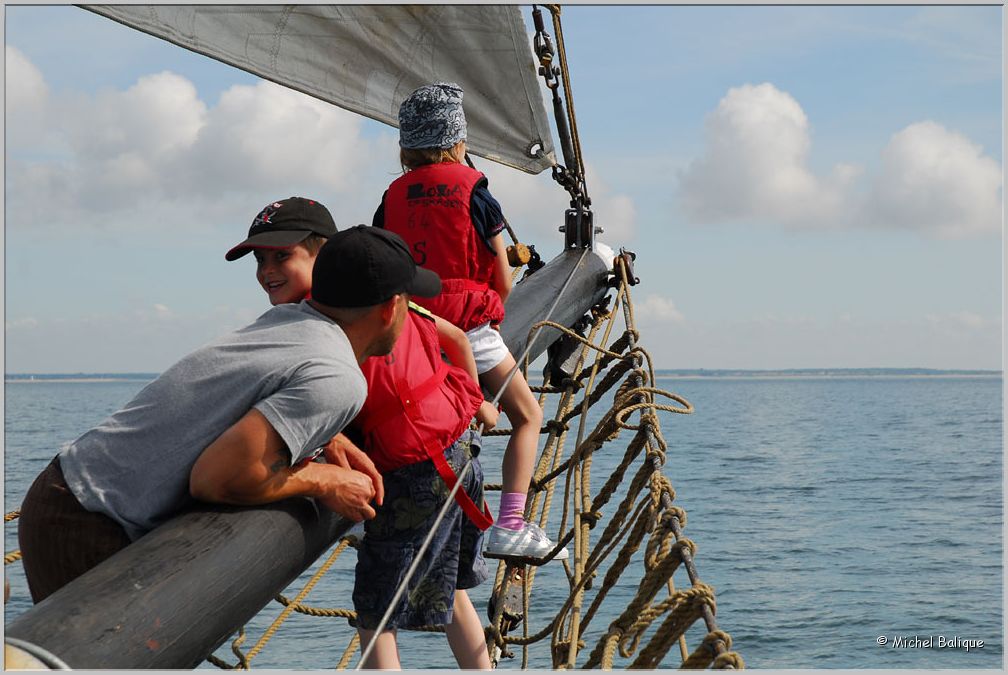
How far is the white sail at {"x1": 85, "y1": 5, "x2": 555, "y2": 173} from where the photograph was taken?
3.68 meters

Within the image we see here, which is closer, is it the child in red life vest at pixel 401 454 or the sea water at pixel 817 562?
the child in red life vest at pixel 401 454

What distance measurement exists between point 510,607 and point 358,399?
6.40ft

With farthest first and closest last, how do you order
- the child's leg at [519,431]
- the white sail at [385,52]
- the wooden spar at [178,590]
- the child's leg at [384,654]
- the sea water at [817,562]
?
1. the sea water at [817,562]
2. the white sail at [385,52]
3. the child's leg at [519,431]
4. the child's leg at [384,654]
5. the wooden spar at [178,590]

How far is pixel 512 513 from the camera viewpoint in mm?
3180

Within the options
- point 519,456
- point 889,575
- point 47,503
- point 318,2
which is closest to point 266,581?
point 47,503

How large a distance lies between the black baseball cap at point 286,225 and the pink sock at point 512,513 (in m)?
1.22

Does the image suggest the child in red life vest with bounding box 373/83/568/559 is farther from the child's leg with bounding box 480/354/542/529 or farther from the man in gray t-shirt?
the man in gray t-shirt

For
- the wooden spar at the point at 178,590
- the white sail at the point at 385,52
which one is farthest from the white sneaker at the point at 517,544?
the white sail at the point at 385,52

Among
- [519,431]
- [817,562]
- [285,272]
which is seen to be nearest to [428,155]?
[519,431]

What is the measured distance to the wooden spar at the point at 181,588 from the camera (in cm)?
138

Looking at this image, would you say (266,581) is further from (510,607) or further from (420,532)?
(510,607)

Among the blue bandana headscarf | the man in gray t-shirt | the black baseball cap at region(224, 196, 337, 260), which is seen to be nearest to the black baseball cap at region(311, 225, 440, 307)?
A: the man in gray t-shirt

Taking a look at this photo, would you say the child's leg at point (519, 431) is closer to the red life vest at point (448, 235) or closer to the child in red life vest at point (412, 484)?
the red life vest at point (448, 235)

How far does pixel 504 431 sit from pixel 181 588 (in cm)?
260
